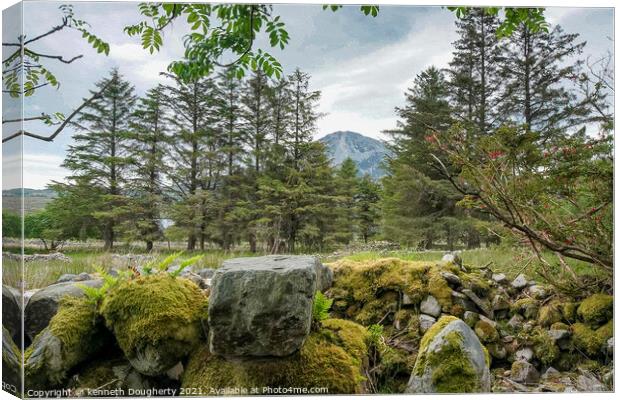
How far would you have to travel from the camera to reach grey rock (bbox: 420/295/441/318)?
4.01 meters

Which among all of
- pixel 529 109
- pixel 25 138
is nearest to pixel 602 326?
pixel 529 109

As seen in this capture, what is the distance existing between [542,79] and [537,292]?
6.03ft

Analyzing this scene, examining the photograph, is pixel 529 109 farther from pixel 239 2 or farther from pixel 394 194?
pixel 239 2

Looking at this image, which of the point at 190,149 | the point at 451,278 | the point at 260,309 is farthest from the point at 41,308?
the point at 451,278

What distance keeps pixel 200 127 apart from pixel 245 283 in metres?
1.57

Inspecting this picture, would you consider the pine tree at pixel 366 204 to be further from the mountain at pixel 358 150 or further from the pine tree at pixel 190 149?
the pine tree at pixel 190 149

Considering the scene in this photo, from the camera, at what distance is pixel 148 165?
154 inches

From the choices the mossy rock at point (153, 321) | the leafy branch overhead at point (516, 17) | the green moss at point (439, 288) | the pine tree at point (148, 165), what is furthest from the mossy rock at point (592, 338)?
the pine tree at point (148, 165)

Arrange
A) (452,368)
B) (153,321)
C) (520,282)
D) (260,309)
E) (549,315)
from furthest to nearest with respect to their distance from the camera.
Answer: (520,282) < (549,315) < (452,368) < (153,321) < (260,309)

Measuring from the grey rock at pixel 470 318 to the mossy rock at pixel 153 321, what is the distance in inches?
85.6

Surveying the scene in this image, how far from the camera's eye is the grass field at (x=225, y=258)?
352cm

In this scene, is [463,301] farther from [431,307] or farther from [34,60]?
[34,60]

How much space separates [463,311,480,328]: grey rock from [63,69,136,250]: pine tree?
302cm

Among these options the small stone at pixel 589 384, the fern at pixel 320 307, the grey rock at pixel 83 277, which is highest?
the grey rock at pixel 83 277
